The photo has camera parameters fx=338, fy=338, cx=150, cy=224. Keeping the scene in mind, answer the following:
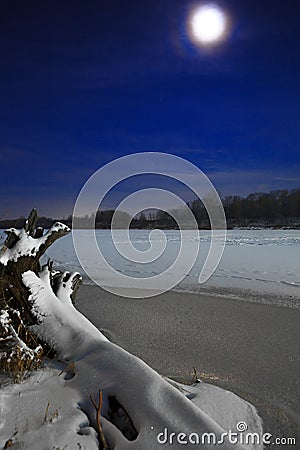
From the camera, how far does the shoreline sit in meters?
2.74

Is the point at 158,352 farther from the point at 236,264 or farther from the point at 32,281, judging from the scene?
the point at 236,264

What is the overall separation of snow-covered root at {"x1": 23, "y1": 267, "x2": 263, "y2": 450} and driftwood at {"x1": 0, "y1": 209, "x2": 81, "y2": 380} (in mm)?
78

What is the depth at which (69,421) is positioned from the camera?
179 cm

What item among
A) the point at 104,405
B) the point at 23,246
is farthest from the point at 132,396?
the point at 23,246

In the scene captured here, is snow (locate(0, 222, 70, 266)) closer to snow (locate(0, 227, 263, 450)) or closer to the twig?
snow (locate(0, 227, 263, 450))

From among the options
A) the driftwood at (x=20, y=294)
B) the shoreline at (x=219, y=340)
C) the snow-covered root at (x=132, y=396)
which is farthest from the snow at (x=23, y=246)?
the shoreline at (x=219, y=340)

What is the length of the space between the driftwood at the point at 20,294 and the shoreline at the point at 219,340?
130 centimetres

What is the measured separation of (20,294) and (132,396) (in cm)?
133

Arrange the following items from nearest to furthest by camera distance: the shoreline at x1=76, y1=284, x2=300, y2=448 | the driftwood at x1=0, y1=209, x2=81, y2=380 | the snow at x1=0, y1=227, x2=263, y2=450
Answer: the snow at x1=0, y1=227, x2=263, y2=450, the driftwood at x1=0, y1=209, x2=81, y2=380, the shoreline at x1=76, y1=284, x2=300, y2=448

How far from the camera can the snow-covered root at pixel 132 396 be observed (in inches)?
67.3

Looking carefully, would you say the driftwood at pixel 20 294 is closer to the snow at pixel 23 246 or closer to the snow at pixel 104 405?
the snow at pixel 23 246

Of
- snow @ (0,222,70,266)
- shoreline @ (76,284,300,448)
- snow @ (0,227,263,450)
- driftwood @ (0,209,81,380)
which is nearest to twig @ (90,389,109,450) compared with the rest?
snow @ (0,227,263,450)

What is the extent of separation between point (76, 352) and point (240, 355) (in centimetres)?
189

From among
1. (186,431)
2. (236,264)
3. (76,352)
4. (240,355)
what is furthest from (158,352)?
(236,264)
